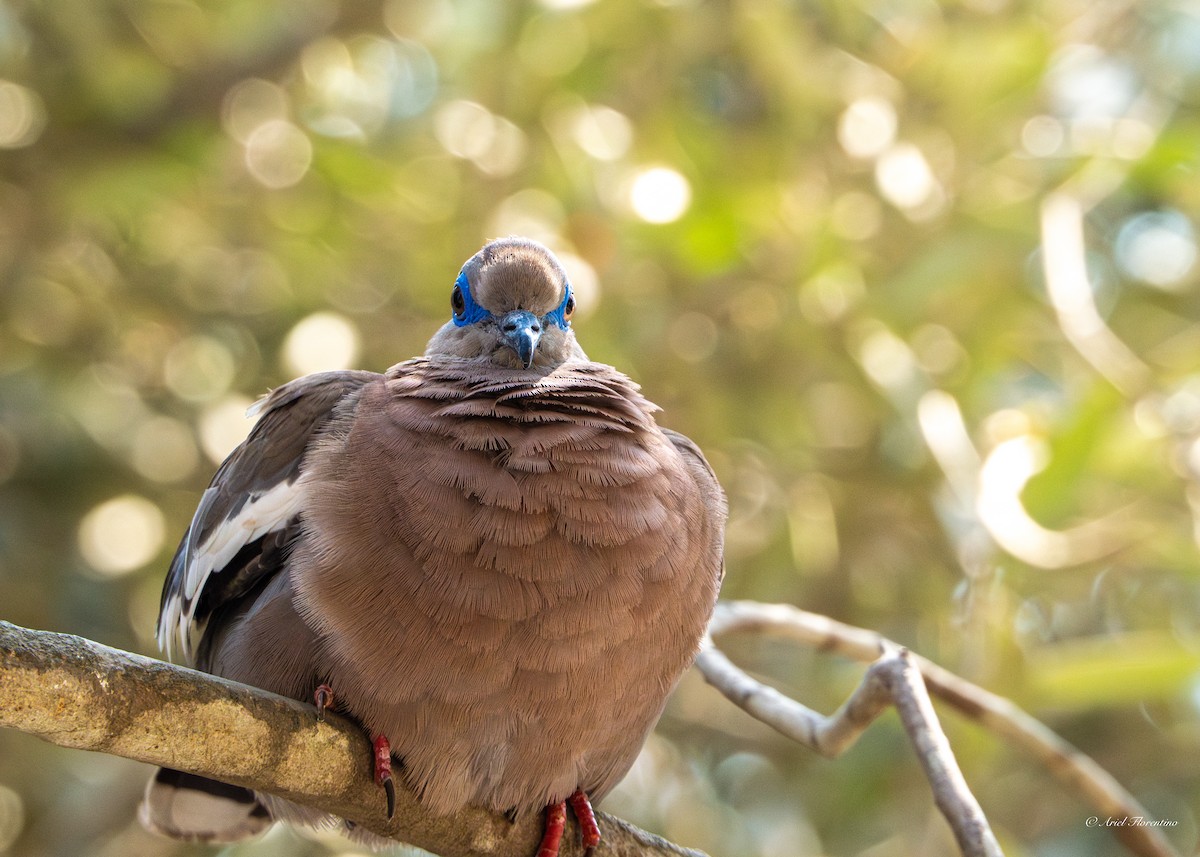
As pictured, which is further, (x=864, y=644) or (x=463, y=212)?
(x=463, y=212)

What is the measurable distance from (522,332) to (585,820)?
3.80 feet

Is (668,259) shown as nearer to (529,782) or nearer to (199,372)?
(199,372)

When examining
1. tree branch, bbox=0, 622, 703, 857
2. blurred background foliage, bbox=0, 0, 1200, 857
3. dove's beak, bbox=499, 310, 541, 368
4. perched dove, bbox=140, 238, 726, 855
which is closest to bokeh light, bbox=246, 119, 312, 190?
blurred background foliage, bbox=0, 0, 1200, 857

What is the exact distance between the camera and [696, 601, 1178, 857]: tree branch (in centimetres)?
272

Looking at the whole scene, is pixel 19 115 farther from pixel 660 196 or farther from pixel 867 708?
pixel 867 708

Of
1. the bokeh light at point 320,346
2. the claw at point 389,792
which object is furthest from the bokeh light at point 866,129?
the claw at point 389,792

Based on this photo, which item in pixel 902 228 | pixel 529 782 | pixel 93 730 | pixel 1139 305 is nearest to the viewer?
A: pixel 93 730

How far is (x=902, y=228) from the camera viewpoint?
4.94 meters

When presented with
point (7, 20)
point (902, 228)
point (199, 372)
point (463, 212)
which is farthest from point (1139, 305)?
point (7, 20)

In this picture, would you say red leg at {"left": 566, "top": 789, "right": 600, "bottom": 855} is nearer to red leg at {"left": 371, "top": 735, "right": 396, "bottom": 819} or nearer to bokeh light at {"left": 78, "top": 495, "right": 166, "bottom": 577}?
red leg at {"left": 371, "top": 735, "right": 396, "bottom": 819}

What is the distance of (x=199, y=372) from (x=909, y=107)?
3.13 m

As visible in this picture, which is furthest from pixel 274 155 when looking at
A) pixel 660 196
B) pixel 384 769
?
pixel 384 769

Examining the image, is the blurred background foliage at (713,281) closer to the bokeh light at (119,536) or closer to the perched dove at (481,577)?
the bokeh light at (119,536)

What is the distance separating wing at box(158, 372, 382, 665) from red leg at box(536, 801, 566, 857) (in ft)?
2.66
